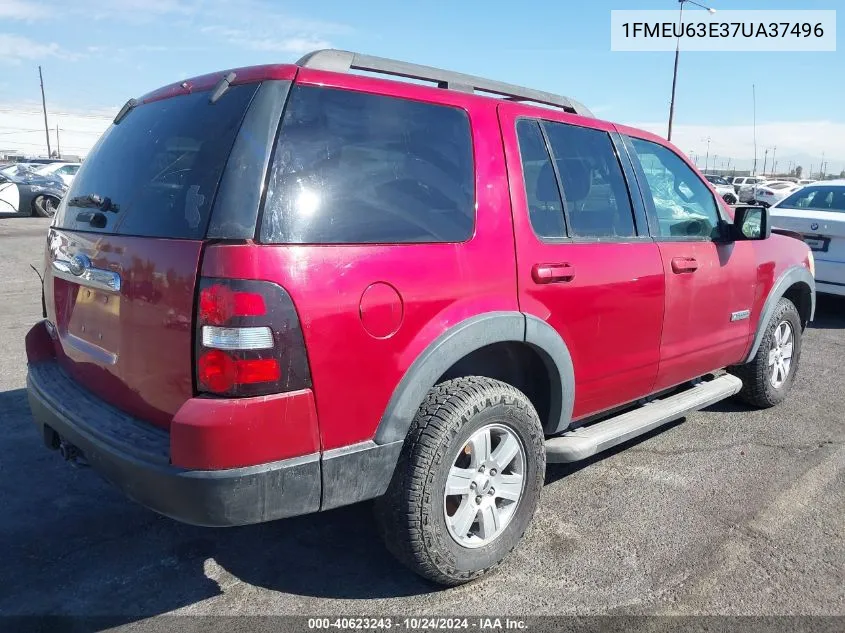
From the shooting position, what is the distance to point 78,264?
2.69 m

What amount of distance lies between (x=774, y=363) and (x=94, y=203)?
4479 millimetres

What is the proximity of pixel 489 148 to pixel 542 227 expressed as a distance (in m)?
0.43

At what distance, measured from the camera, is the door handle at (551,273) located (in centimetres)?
292

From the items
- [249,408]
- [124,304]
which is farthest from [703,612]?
[124,304]

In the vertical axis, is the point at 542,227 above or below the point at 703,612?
above

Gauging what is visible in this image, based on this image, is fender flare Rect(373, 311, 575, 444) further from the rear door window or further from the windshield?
the windshield

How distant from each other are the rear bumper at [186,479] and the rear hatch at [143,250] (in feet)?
0.34

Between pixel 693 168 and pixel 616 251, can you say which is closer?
pixel 616 251

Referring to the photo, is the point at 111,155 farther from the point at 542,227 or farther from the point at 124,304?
the point at 542,227

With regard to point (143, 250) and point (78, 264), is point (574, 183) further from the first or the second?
point (78, 264)

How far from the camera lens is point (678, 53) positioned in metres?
28.8

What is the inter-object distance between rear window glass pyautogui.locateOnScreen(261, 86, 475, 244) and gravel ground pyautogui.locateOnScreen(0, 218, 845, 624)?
4.72 feet

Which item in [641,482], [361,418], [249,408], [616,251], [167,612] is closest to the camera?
[249,408]

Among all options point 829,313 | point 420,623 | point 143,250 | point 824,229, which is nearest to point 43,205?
point 824,229
